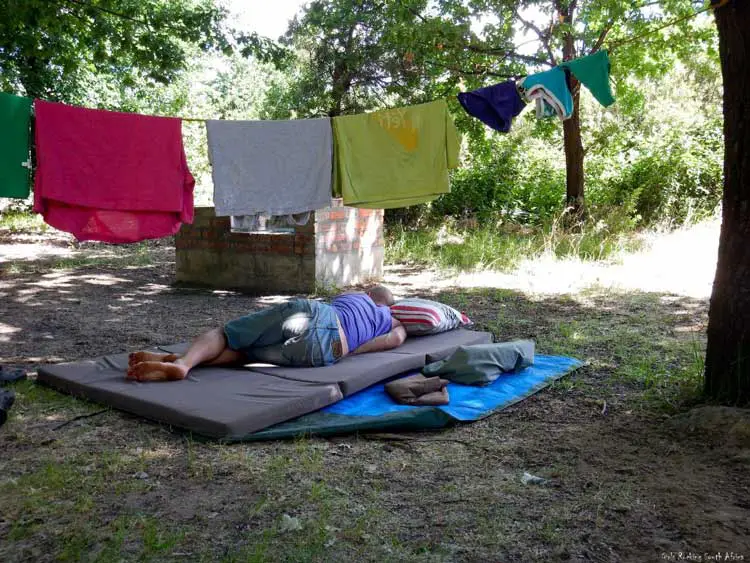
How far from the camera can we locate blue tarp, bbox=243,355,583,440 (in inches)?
139

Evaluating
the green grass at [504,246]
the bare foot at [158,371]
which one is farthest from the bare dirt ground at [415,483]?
the green grass at [504,246]

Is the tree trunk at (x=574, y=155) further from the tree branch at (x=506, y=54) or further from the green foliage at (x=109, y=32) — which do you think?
the green foliage at (x=109, y=32)

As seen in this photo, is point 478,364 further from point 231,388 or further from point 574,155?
point 574,155

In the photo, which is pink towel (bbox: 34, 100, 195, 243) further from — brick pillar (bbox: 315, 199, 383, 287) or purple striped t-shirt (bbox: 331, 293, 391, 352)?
brick pillar (bbox: 315, 199, 383, 287)

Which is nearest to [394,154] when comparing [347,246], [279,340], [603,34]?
[279,340]

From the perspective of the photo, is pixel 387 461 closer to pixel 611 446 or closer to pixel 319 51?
pixel 611 446

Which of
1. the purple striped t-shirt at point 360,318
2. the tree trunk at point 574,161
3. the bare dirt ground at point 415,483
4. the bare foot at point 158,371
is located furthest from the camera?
the tree trunk at point 574,161

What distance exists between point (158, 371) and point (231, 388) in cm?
48

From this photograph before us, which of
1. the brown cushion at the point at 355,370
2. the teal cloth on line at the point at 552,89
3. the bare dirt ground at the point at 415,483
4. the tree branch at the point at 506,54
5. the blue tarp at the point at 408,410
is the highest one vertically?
the tree branch at the point at 506,54

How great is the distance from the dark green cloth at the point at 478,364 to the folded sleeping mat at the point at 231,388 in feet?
0.74

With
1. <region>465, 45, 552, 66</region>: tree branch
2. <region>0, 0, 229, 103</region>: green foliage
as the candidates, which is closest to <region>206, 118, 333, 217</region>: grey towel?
<region>0, 0, 229, 103</region>: green foliage

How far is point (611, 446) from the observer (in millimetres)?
3367

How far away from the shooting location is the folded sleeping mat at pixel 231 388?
3.44 m

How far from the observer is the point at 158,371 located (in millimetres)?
3955
